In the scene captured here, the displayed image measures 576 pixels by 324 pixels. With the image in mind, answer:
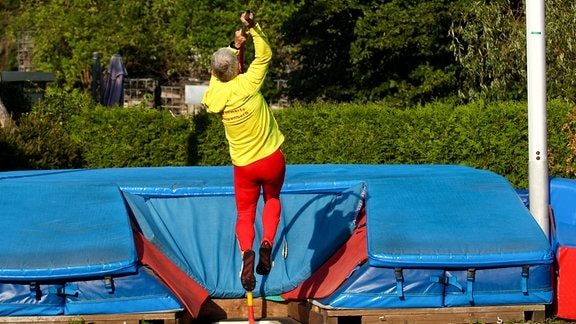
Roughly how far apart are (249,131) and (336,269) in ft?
4.84

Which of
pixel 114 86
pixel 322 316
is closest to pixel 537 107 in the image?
pixel 322 316

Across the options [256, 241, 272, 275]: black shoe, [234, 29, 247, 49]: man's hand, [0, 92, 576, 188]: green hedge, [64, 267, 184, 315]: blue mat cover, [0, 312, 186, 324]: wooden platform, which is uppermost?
[234, 29, 247, 49]: man's hand

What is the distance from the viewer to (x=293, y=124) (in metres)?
14.5

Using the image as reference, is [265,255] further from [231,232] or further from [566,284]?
[566,284]

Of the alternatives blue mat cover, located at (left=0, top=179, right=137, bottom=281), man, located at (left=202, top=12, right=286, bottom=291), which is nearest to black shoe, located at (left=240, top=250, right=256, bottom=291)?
man, located at (left=202, top=12, right=286, bottom=291)

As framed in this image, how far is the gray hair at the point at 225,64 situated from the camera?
Answer: 7.68 meters

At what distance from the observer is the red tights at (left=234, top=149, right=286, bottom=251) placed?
775 centimetres

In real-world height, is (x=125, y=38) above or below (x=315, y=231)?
above

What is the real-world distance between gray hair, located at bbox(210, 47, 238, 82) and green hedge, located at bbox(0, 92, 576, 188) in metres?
6.53

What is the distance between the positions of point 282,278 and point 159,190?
4.40 feet

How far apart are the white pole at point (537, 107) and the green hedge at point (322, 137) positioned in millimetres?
4555

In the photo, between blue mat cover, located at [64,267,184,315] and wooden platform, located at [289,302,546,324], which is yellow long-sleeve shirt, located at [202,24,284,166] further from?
wooden platform, located at [289,302,546,324]

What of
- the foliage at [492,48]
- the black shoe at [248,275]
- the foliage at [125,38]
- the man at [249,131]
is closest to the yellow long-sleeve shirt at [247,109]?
the man at [249,131]

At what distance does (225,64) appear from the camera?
7684 mm
